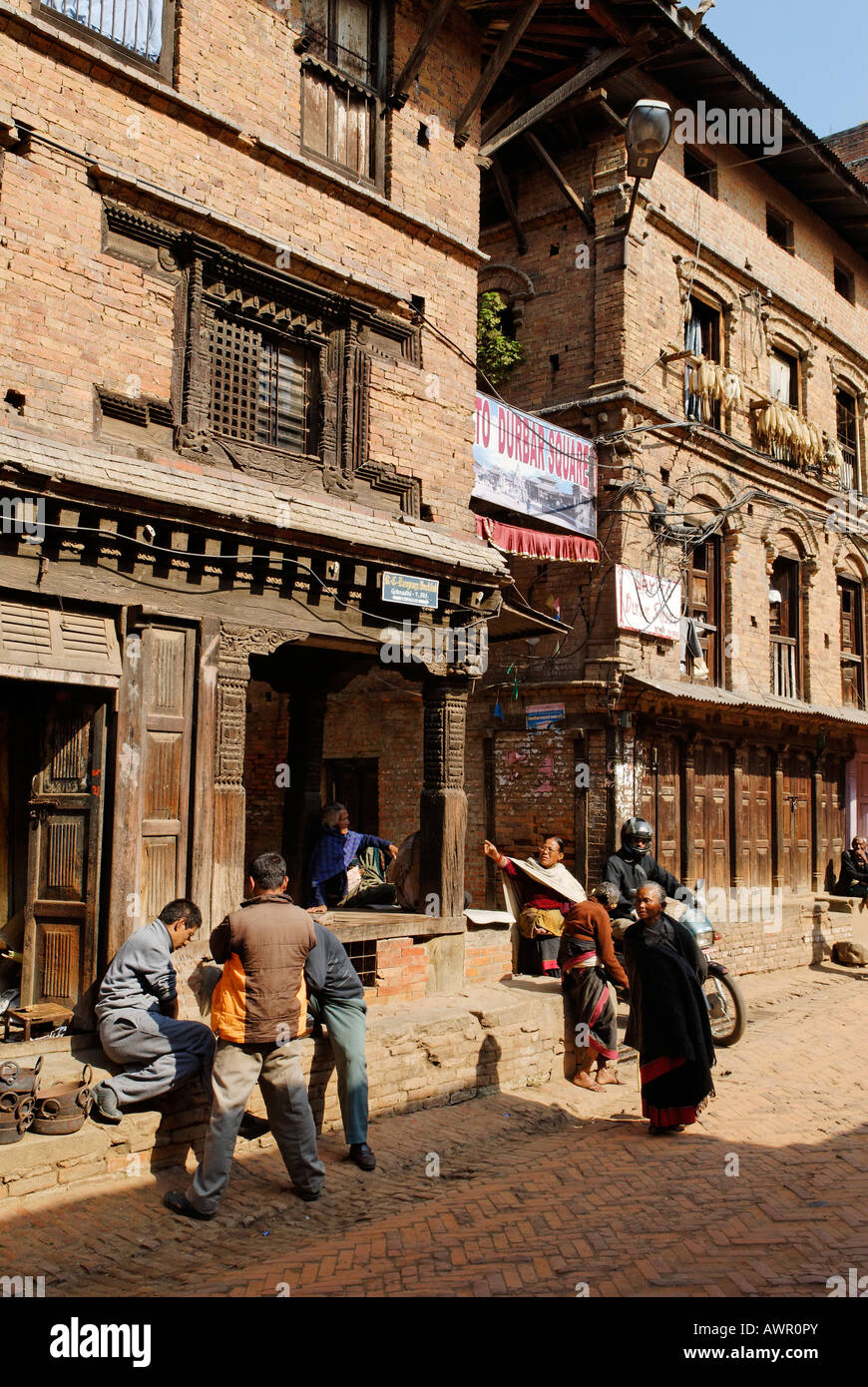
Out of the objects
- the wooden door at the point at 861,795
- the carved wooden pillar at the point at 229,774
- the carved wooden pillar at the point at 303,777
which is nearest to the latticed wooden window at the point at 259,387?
the carved wooden pillar at the point at 229,774

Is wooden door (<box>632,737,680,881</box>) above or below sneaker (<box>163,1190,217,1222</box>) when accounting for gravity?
above

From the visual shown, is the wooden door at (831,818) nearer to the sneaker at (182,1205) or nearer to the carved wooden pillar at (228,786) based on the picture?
the carved wooden pillar at (228,786)

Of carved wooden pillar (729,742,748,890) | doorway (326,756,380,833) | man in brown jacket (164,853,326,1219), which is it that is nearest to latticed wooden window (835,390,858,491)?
carved wooden pillar (729,742,748,890)

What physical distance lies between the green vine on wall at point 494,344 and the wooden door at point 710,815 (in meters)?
6.75

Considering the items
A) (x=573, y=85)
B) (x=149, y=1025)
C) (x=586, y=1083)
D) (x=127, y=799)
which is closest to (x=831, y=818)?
(x=586, y=1083)

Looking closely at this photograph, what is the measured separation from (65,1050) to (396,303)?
731 centimetres

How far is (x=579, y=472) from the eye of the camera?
14680 mm

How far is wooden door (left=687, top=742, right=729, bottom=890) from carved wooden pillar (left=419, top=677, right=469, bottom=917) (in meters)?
6.84

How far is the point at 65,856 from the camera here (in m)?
7.24

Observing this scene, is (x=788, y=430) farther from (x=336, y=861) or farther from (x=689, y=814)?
(x=336, y=861)

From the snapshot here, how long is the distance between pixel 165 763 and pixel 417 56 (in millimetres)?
7546

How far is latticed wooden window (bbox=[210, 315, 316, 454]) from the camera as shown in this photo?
866 cm

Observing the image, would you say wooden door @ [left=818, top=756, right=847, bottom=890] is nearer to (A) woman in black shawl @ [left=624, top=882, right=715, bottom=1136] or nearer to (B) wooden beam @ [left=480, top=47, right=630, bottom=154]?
(B) wooden beam @ [left=480, top=47, right=630, bottom=154]
